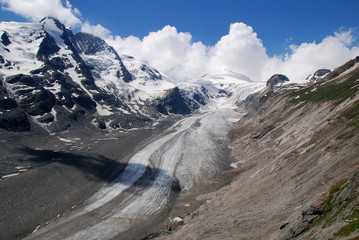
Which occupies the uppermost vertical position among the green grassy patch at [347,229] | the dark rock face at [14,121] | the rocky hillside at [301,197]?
the dark rock face at [14,121]

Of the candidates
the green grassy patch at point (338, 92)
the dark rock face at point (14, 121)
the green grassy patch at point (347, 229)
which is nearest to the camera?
the green grassy patch at point (347, 229)

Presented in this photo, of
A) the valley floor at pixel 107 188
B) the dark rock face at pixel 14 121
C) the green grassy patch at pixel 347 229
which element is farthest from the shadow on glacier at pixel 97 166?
the green grassy patch at pixel 347 229

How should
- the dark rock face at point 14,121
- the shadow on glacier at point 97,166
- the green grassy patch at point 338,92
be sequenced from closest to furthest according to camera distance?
the green grassy patch at point 338,92 → the shadow on glacier at point 97,166 → the dark rock face at point 14,121

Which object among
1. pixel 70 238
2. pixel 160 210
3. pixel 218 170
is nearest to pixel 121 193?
pixel 160 210

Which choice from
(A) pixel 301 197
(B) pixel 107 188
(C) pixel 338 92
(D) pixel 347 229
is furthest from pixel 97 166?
(C) pixel 338 92

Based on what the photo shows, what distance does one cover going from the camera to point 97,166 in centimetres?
7138

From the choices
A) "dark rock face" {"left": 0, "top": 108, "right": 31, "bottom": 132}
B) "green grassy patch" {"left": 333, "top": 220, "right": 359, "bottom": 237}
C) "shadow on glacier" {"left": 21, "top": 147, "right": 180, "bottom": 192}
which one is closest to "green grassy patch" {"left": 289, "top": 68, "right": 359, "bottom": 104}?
"shadow on glacier" {"left": 21, "top": 147, "right": 180, "bottom": 192}

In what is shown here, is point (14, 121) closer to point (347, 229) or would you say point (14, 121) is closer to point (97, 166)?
point (97, 166)

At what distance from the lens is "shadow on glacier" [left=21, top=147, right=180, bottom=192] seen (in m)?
61.2

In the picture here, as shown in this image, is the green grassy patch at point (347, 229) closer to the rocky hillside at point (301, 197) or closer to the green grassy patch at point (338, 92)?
the rocky hillside at point (301, 197)

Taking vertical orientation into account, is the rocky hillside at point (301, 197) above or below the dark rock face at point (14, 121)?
below

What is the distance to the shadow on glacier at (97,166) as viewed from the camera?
61.2 metres

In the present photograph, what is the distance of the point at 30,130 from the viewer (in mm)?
117062

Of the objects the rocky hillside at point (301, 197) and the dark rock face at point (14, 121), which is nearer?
the rocky hillside at point (301, 197)
